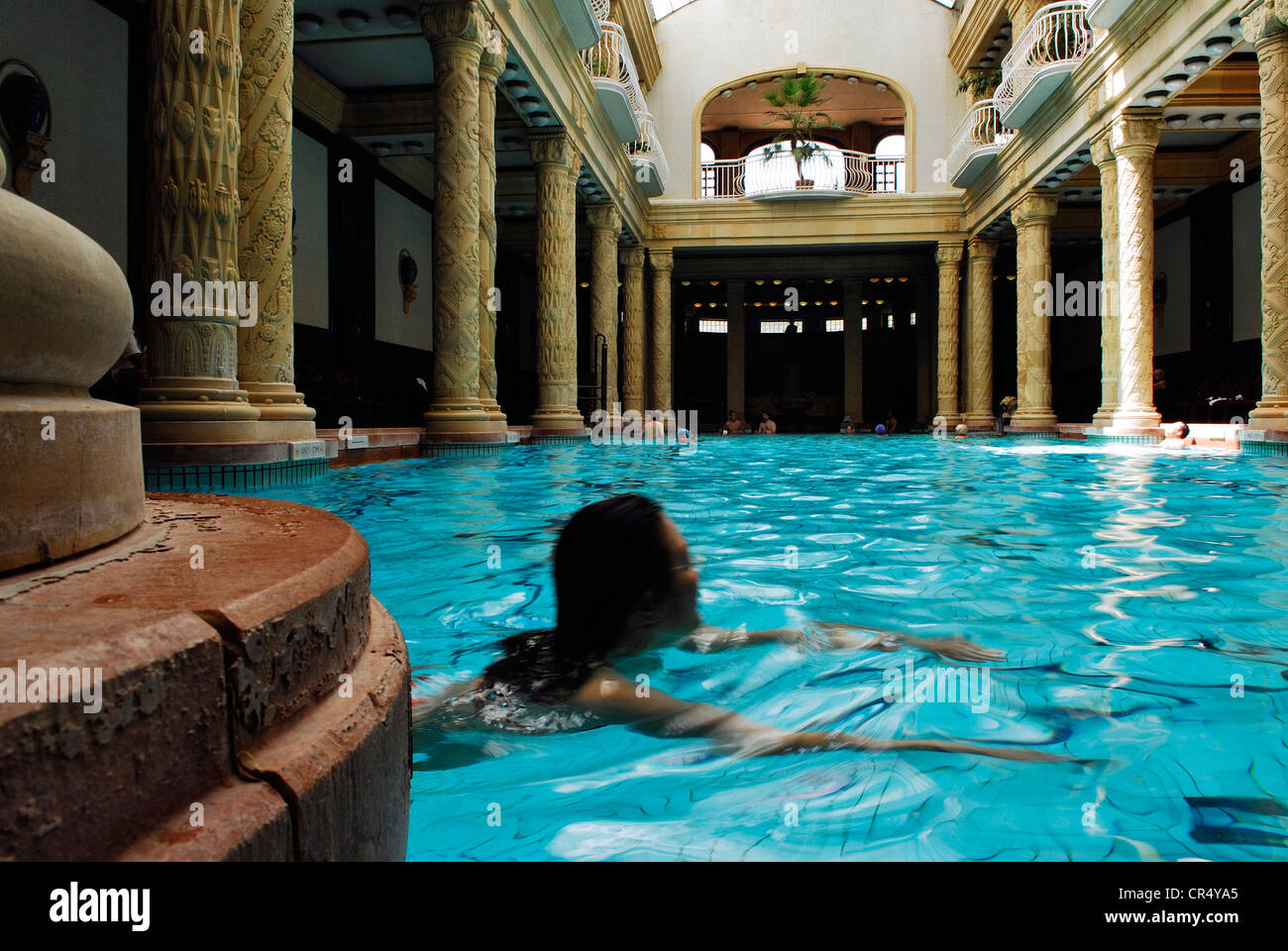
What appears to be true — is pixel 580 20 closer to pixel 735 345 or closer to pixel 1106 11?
pixel 1106 11

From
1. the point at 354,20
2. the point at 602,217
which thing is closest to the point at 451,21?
the point at 354,20

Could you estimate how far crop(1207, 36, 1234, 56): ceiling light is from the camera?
11.4m

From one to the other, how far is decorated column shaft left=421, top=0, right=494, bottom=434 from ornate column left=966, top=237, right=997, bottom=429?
15.0 metres

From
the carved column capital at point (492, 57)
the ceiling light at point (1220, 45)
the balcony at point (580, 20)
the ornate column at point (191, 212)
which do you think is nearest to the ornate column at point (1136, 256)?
the ceiling light at point (1220, 45)

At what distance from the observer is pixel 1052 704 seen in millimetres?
2043

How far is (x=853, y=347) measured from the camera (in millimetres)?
27891

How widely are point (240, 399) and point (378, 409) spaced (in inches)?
303

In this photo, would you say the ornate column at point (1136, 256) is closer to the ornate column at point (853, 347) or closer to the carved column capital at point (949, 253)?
the carved column capital at point (949, 253)

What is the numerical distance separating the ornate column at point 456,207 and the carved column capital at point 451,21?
0.03 ft

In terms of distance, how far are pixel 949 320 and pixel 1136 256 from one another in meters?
9.53

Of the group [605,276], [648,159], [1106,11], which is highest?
[648,159]

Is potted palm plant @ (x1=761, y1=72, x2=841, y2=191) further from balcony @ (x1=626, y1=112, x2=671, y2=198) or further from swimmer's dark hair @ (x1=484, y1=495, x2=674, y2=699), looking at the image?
swimmer's dark hair @ (x1=484, y1=495, x2=674, y2=699)
